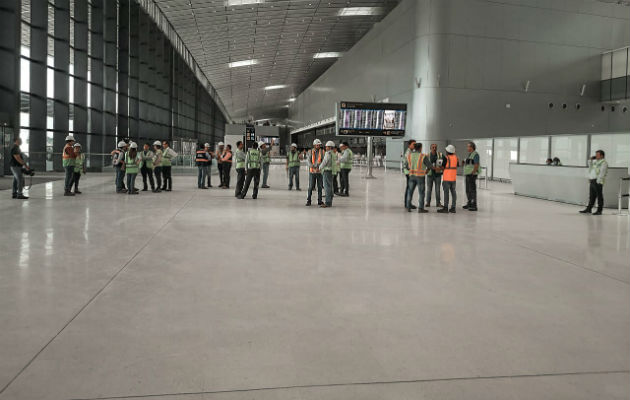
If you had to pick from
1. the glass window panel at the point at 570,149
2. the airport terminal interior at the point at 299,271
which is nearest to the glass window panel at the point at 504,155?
the airport terminal interior at the point at 299,271

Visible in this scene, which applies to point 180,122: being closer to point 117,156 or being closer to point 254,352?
point 117,156

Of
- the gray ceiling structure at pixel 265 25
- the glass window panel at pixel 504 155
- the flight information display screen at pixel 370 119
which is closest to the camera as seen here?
the glass window panel at pixel 504 155

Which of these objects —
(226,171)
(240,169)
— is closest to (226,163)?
(226,171)

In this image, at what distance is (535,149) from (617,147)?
578 centimetres

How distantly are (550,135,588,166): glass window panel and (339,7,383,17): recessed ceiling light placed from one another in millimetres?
20065

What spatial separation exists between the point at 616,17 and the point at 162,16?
101ft

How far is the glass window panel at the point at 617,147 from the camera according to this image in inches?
661

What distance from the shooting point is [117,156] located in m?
16.4

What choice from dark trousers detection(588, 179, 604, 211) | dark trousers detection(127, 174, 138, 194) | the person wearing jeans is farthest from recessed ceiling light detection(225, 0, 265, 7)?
dark trousers detection(588, 179, 604, 211)

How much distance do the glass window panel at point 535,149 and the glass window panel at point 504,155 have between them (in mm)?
708

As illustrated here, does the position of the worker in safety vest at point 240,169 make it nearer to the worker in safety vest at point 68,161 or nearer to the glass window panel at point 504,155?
the worker in safety vest at point 68,161

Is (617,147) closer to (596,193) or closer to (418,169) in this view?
(596,193)

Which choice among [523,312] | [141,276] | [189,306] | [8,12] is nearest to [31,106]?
[8,12]

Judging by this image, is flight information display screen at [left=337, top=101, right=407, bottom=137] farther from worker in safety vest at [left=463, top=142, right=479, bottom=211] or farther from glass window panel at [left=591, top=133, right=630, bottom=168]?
worker in safety vest at [left=463, top=142, right=479, bottom=211]
